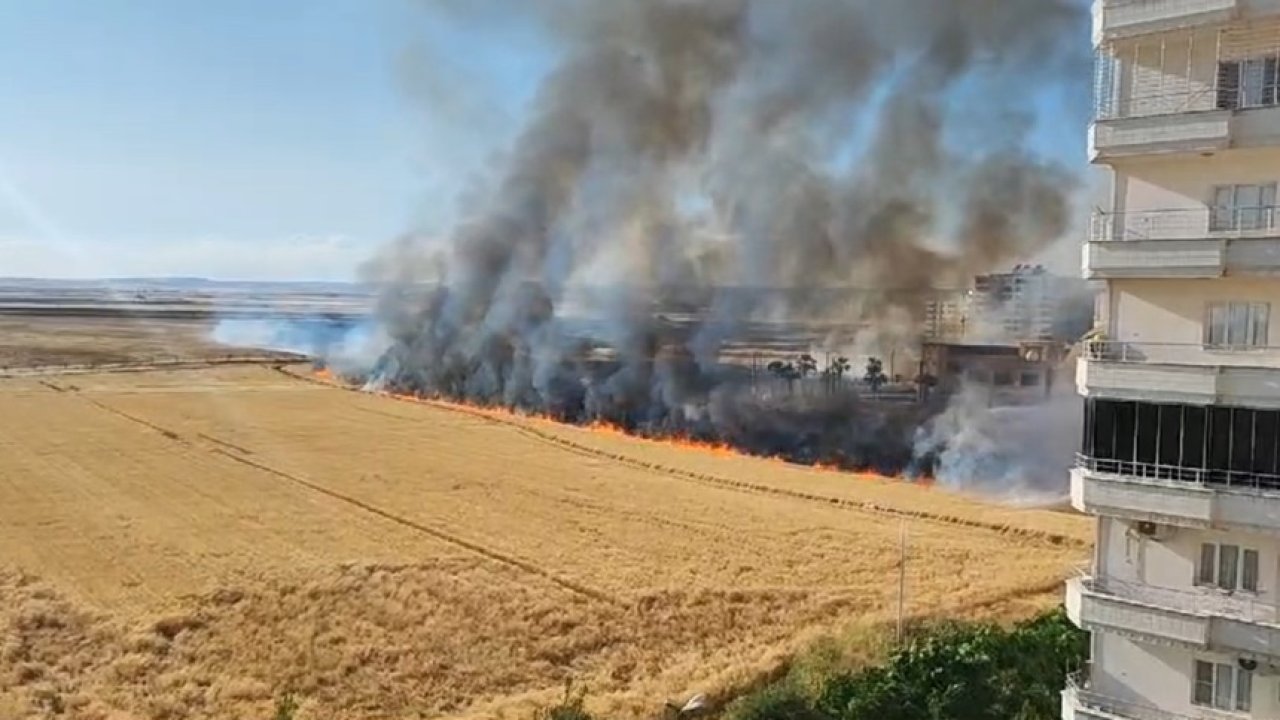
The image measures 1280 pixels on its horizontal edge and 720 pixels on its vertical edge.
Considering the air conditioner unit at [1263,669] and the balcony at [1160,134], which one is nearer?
the balcony at [1160,134]

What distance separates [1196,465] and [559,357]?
63164 millimetres

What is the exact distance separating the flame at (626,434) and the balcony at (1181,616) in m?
36.4

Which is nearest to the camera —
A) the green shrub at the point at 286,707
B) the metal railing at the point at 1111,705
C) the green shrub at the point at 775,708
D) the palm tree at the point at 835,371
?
the metal railing at the point at 1111,705

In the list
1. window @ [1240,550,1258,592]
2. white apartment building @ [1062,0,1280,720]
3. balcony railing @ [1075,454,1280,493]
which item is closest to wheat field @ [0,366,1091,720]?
white apartment building @ [1062,0,1280,720]

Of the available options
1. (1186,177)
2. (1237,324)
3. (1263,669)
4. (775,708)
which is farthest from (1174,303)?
(775,708)

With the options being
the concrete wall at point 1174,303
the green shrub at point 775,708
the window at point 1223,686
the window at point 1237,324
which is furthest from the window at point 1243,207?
the green shrub at point 775,708

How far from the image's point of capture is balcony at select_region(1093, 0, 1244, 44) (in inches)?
527

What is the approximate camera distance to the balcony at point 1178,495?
1323 cm

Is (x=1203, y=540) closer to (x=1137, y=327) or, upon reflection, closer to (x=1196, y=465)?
(x=1196, y=465)

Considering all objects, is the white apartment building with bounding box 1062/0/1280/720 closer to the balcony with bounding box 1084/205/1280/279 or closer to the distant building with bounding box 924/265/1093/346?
the balcony with bounding box 1084/205/1280/279

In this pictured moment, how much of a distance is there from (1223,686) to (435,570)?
791 inches

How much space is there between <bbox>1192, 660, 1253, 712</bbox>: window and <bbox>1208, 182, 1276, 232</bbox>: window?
211 inches

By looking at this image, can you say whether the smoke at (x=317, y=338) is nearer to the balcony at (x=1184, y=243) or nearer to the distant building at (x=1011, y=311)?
the distant building at (x=1011, y=311)

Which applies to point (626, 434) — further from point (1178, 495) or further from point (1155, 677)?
point (1178, 495)
